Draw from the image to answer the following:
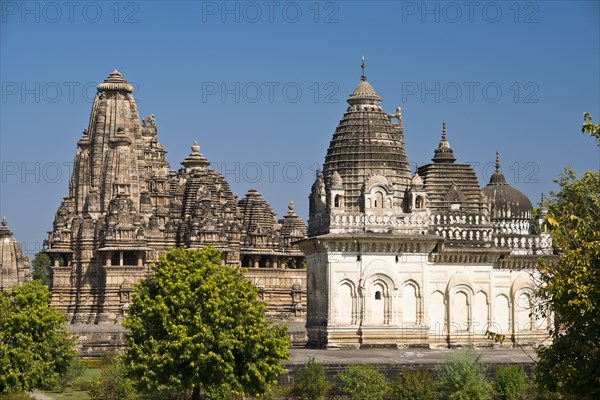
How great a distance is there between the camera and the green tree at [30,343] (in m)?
43.4

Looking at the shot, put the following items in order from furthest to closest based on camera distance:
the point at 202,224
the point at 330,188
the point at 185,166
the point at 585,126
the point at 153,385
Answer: the point at 185,166 → the point at 202,224 → the point at 330,188 → the point at 153,385 → the point at 585,126

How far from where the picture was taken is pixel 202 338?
4078 centimetres

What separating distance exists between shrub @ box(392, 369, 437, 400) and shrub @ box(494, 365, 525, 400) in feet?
7.00

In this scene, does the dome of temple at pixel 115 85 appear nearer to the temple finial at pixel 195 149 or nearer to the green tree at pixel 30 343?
the temple finial at pixel 195 149

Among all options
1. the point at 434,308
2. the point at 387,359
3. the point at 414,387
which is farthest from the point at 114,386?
the point at 434,308

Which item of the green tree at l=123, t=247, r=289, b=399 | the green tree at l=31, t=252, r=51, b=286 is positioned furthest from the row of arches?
the green tree at l=31, t=252, r=51, b=286

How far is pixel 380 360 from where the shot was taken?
150ft

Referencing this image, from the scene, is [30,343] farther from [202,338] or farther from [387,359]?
[387,359]

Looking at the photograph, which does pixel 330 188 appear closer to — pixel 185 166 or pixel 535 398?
pixel 535 398

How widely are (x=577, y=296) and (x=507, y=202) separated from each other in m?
28.3

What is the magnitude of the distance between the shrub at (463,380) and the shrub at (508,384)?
2.15ft

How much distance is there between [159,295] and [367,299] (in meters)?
11.2

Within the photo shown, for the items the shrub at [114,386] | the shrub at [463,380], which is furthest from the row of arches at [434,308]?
the shrub at [114,386]

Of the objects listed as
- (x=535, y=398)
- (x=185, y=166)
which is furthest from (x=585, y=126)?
(x=185, y=166)
